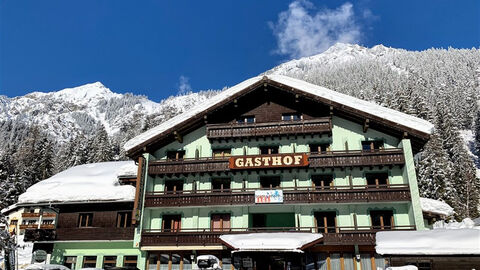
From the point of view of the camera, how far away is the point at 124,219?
85.9 ft

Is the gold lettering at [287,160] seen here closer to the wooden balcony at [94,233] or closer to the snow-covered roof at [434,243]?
the snow-covered roof at [434,243]

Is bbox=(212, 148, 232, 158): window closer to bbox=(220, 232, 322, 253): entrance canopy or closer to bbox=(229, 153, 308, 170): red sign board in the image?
bbox=(229, 153, 308, 170): red sign board

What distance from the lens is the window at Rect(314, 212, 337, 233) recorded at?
23.1 meters

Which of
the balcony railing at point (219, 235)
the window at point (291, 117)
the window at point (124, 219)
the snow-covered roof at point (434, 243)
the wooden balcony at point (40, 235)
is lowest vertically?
the snow-covered roof at point (434, 243)

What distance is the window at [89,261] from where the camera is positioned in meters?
25.5

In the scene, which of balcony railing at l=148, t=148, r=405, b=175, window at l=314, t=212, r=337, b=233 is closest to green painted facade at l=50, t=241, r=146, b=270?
balcony railing at l=148, t=148, r=405, b=175

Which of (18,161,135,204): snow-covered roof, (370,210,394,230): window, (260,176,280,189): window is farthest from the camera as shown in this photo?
(18,161,135,204): snow-covered roof

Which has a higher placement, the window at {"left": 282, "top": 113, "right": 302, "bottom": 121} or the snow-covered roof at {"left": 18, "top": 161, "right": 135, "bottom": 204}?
the window at {"left": 282, "top": 113, "right": 302, "bottom": 121}

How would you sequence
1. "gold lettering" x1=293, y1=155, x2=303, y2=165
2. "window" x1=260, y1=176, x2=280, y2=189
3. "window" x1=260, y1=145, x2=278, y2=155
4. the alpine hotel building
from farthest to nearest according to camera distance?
"window" x1=260, y1=145, x2=278, y2=155
"window" x1=260, y1=176, x2=280, y2=189
"gold lettering" x1=293, y1=155, x2=303, y2=165
the alpine hotel building

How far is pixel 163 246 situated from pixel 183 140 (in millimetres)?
7753

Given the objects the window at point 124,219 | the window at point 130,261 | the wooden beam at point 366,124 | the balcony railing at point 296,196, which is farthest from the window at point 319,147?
the window at point 130,261

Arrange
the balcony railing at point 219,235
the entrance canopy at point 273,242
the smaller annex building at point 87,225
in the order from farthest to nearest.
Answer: the smaller annex building at point 87,225
the balcony railing at point 219,235
the entrance canopy at point 273,242

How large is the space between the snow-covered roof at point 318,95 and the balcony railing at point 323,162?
1928mm

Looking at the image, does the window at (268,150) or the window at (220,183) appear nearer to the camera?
the window at (220,183)
